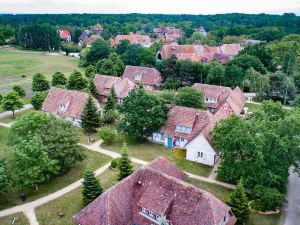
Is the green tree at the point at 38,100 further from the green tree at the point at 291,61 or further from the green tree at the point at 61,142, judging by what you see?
the green tree at the point at 291,61

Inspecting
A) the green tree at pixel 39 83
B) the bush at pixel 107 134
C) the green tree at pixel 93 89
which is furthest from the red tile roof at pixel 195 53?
the bush at pixel 107 134

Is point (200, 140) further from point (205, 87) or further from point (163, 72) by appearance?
point (163, 72)

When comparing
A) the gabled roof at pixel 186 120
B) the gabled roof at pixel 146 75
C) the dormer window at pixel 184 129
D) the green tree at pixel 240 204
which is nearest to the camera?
the green tree at pixel 240 204

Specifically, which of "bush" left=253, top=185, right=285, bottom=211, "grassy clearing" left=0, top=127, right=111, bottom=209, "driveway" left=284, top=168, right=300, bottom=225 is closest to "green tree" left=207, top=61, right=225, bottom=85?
"driveway" left=284, top=168, right=300, bottom=225

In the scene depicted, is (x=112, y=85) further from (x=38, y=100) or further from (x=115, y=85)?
(x=38, y=100)

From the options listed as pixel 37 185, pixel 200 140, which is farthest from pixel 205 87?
pixel 37 185

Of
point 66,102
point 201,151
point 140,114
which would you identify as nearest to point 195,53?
point 66,102

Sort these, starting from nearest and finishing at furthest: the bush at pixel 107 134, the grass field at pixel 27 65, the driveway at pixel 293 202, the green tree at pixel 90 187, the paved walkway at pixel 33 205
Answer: the driveway at pixel 293 202, the paved walkway at pixel 33 205, the green tree at pixel 90 187, the bush at pixel 107 134, the grass field at pixel 27 65
